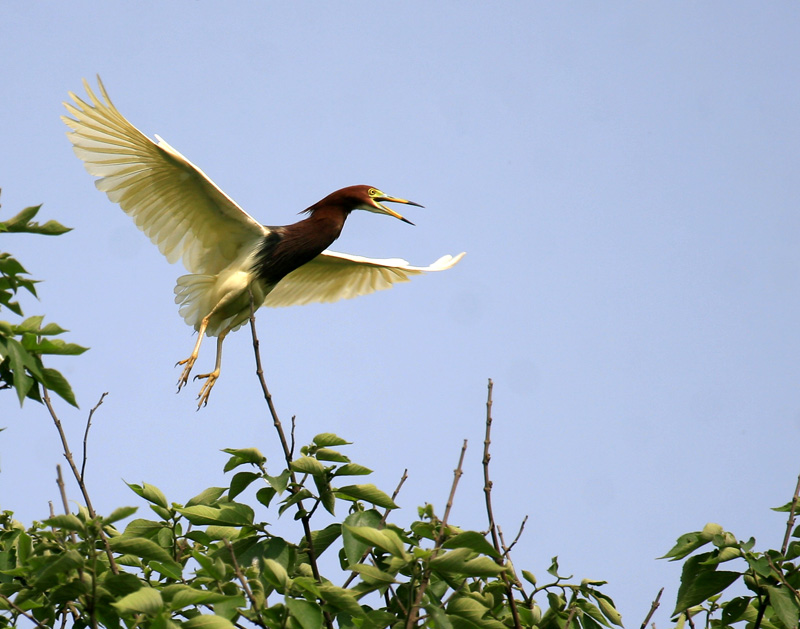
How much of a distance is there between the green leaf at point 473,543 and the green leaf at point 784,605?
2.91ft

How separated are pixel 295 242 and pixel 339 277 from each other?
4.78 ft

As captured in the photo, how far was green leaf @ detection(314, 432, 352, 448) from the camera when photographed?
2617mm

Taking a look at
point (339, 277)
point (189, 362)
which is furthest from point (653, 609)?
point (339, 277)

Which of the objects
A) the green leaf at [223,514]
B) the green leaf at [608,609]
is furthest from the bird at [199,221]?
the green leaf at [608,609]

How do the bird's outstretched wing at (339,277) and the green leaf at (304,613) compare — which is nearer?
the green leaf at (304,613)

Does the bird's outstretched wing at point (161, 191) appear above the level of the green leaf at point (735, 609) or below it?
above

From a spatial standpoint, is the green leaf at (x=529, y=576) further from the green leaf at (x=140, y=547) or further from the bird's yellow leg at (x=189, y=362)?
the bird's yellow leg at (x=189, y=362)

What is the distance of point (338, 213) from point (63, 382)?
428cm

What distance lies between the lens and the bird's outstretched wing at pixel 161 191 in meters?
5.44

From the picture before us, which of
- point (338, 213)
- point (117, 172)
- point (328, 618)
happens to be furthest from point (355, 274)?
point (328, 618)

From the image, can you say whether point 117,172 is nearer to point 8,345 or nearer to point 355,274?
point 355,274

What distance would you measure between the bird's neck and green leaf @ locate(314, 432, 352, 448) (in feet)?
11.7

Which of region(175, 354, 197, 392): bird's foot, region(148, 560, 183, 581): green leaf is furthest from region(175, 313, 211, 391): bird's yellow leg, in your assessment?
region(148, 560, 183, 581): green leaf

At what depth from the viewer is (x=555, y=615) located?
290 cm
